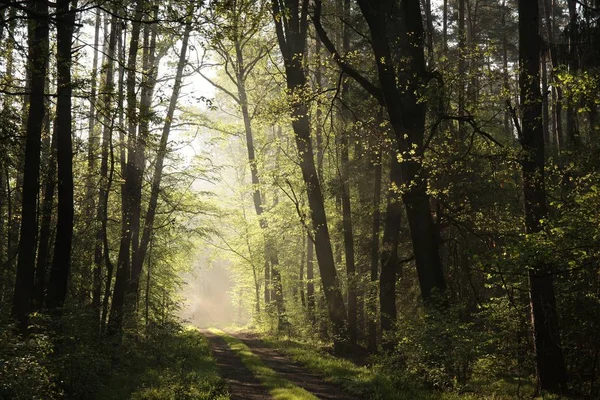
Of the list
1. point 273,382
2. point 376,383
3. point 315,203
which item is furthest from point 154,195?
point 376,383

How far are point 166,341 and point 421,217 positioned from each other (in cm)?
961

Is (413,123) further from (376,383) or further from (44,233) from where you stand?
(44,233)

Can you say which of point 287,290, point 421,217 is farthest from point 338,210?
point 287,290

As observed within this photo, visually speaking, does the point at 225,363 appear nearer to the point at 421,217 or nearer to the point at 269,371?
the point at 269,371

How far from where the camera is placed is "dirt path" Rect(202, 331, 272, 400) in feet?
34.9

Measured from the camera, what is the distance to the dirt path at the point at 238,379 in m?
10.7

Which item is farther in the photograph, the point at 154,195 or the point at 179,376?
the point at 154,195

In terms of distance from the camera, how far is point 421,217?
11586 mm

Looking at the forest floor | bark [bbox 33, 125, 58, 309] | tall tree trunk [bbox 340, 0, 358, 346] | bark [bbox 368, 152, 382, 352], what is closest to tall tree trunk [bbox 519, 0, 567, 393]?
the forest floor

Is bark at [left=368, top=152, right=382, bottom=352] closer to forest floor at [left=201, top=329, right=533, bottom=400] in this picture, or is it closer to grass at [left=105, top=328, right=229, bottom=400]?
forest floor at [left=201, top=329, right=533, bottom=400]

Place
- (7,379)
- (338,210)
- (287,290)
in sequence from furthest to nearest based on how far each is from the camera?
(287,290) < (338,210) < (7,379)

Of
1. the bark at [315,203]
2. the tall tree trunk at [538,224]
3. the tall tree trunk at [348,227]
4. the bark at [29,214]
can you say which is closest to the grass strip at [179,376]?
the bark at [29,214]

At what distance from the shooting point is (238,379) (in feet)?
42.3

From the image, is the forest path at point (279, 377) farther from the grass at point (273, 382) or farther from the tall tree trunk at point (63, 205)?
the tall tree trunk at point (63, 205)
